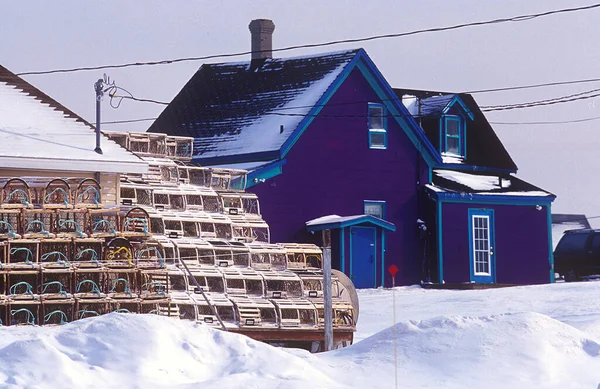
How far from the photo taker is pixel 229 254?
74.4ft

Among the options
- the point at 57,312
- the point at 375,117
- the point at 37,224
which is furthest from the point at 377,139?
the point at 57,312

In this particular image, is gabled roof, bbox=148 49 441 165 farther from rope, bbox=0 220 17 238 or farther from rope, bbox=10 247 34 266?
rope, bbox=0 220 17 238

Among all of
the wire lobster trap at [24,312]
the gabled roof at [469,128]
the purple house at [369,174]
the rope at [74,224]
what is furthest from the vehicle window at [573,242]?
the wire lobster trap at [24,312]

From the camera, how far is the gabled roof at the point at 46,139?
22531 mm

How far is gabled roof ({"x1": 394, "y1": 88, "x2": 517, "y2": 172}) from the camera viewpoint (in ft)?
122

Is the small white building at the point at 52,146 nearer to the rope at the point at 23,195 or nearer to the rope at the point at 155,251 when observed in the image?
the rope at the point at 155,251

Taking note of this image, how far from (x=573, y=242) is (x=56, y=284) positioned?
76.6ft

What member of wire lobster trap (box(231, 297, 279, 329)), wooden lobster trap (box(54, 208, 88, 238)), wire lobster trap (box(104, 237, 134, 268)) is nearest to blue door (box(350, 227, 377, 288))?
wire lobster trap (box(231, 297, 279, 329))

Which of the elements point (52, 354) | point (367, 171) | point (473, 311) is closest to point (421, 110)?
point (367, 171)

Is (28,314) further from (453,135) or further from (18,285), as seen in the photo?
(453,135)

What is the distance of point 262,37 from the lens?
38688 millimetres

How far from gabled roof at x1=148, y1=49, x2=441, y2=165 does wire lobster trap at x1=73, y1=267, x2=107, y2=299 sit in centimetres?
1291

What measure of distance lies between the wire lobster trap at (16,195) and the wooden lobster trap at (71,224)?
550 millimetres

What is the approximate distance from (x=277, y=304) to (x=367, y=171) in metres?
13.5
